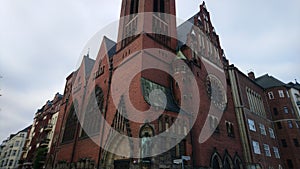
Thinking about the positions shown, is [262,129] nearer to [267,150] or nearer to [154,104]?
[267,150]

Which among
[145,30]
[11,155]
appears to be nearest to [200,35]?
[145,30]

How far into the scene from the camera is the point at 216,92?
25812 mm

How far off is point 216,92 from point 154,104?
11.6 m

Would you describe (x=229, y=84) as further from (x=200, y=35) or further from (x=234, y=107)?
(x=200, y=35)

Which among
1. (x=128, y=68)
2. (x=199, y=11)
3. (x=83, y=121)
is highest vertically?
(x=199, y=11)

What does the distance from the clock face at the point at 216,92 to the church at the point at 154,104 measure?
145 mm

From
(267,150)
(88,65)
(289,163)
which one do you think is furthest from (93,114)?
(289,163)

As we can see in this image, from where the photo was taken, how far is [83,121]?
26.6 m

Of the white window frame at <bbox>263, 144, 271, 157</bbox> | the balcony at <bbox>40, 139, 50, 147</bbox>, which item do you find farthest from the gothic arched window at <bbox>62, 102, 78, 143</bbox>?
the white window frame at <bbox>263, 144, 271, 157</bbox>

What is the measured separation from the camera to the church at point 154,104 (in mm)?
16531

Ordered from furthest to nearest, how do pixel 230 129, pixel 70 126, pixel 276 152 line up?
pixel 276 152
pixel 70 126
pixel 230 129

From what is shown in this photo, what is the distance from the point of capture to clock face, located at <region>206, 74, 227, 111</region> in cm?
2434

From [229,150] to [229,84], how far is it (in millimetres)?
10340

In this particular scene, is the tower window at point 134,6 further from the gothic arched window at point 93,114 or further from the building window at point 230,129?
the building window at point 230,129
